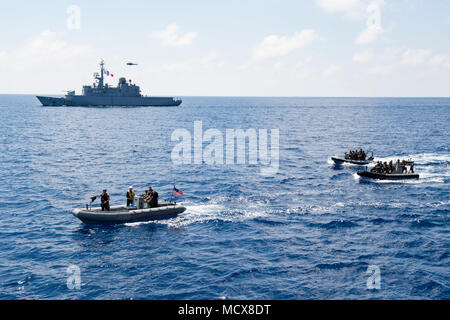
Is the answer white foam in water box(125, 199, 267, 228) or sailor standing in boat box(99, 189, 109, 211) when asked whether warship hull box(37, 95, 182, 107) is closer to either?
white foam in water box(125, 199, 267, 228)

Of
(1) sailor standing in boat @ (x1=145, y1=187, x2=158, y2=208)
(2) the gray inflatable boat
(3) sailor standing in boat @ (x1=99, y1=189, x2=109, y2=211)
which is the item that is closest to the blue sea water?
(2) the gray inflatable boat

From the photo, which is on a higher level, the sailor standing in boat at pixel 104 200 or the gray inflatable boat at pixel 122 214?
the sailor standing in boat at pixel 104 200

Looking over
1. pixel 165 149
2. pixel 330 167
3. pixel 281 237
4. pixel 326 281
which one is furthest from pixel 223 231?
pixel 165 149

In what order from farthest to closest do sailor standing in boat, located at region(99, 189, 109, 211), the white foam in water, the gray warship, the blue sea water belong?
the gray warship → the white foam in water → sailor standing in boat, located at region(99, 189, 109, 211) → the blue sea water

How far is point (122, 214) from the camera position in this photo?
2852 cm

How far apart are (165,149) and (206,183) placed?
31397mm

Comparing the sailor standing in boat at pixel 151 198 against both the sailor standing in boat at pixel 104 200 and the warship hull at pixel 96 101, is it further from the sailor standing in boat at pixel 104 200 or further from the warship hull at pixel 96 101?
the warship hull at pixel 96 101

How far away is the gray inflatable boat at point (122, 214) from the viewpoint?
28.2m

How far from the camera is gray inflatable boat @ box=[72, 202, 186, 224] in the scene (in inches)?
1112

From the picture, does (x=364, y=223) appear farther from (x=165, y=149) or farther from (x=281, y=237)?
(x=165, y=149)

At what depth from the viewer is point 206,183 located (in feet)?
142

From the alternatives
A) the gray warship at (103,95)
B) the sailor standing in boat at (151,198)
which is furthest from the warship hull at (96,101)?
the sailor standing in boat at (151,198)

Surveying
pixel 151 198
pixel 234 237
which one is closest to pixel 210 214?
pixel 151 198

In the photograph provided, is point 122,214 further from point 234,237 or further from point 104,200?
point 234,237
